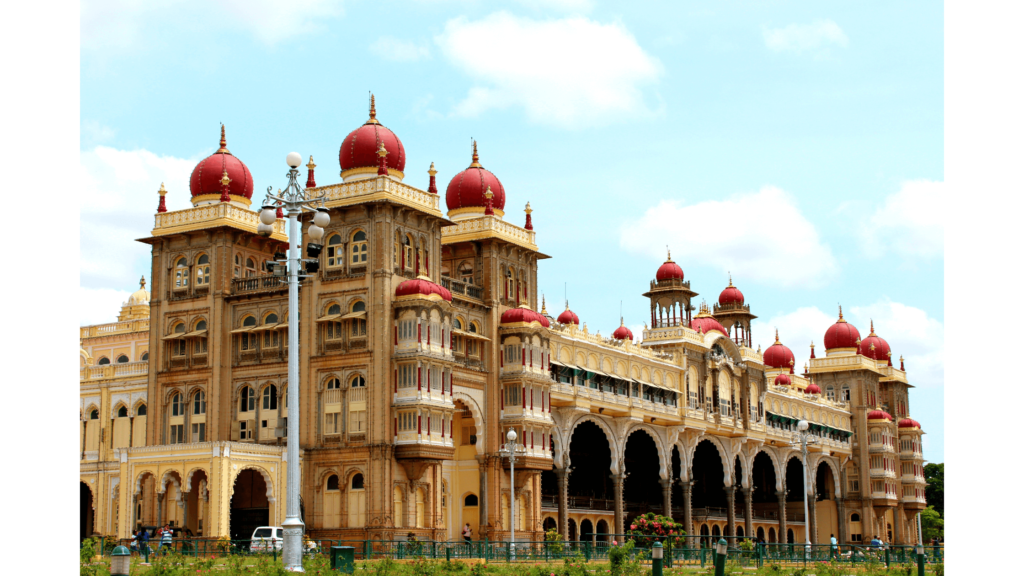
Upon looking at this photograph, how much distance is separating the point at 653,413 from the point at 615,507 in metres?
6.56

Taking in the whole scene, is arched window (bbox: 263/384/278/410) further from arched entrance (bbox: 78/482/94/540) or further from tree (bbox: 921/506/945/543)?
tree (bbox: 921/506/945/543)

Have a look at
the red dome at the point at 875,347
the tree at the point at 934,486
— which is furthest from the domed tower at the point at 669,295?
the tree at the point at 934,486

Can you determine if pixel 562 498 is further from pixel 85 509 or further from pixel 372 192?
pixel 85 509

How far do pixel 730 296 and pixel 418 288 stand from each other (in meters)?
60.9

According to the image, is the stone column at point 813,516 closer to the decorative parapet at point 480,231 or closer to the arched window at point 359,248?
the decorative parapet at point 480,231

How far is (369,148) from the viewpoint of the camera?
201ft

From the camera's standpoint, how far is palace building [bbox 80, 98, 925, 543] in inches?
2286

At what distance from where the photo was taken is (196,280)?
64.6 m

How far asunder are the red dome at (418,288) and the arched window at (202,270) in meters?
11.6

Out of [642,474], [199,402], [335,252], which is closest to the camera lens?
[335,252]

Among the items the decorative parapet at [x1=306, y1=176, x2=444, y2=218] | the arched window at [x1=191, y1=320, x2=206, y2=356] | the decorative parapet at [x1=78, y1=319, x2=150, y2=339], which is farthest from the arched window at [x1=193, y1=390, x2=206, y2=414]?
the decorative parapet at [x1=78, y1=319, x2=150, y2=339]

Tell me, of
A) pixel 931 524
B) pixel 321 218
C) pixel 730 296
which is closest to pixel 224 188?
pixel 321 218

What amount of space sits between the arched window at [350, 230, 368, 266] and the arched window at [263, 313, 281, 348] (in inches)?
217
